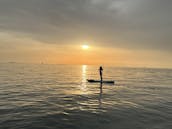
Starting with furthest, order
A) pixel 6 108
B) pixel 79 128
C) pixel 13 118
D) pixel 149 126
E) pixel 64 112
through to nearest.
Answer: pixel 6 108 → pixel 64 112 → pixel 13 118 → pixel 149 126 → pixel 79 128

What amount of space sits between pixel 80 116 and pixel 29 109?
4.99 meters

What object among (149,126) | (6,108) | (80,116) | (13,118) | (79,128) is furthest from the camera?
(6,108)

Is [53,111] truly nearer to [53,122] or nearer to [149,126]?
[53,122]

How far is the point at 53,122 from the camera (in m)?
9.83

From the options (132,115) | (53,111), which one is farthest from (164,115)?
(53,111)

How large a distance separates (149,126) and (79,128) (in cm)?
484

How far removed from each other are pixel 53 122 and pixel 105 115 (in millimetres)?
4310

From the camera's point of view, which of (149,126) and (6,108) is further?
(6,108)

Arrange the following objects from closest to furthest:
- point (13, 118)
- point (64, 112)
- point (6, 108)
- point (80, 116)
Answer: point (13, 118) → point (80, 116) → point (64, 112) → point (6, 108)

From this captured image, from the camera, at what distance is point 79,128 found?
355 inches

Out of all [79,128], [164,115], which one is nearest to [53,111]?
[79,128]

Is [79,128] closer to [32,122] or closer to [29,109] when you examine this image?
[32,122]

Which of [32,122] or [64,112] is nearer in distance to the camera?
[32,122]

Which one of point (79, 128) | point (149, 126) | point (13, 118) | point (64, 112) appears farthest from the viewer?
point (64, 112)
